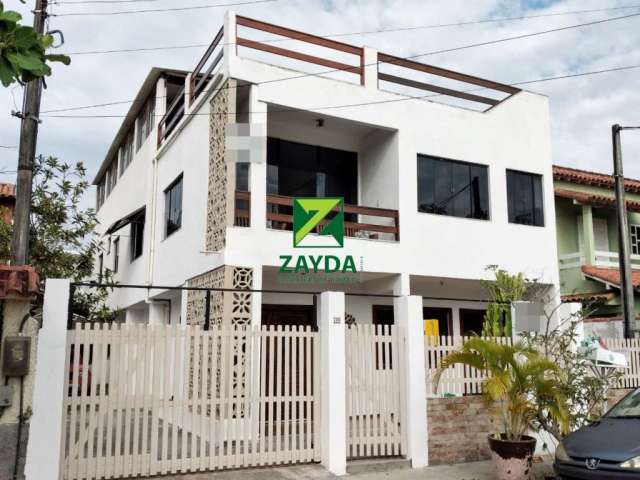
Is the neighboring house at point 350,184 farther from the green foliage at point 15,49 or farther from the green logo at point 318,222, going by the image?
the green foliage at point 15,49

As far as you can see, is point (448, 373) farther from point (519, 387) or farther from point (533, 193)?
point (533, 193)

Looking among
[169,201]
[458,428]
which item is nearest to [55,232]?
[169,201]

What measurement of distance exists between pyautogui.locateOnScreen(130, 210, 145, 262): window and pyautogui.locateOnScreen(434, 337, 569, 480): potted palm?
11.9m

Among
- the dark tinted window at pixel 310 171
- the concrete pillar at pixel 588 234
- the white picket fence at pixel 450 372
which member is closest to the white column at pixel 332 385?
the white picket fence at pixel 450 372

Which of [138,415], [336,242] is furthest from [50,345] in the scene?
[336,242]

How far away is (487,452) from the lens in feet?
29.8

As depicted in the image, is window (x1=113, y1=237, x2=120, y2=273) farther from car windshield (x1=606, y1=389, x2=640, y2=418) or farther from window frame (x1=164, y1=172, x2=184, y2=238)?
car windshield (x1=606, y1=389, x2=640, y2=418)

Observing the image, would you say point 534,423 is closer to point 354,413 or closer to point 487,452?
point 487,452

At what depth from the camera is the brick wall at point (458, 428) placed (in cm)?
875

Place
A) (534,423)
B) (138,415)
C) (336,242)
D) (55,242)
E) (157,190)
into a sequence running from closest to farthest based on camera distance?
(138,415) → (534,423) → (336,242) → (55,242) → (157,190)

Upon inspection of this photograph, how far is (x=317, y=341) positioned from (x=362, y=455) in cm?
172

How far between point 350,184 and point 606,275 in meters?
8.71

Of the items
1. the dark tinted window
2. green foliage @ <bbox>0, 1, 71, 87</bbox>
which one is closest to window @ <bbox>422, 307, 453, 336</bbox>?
the dark tinted window

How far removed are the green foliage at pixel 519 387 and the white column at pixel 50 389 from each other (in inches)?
197
